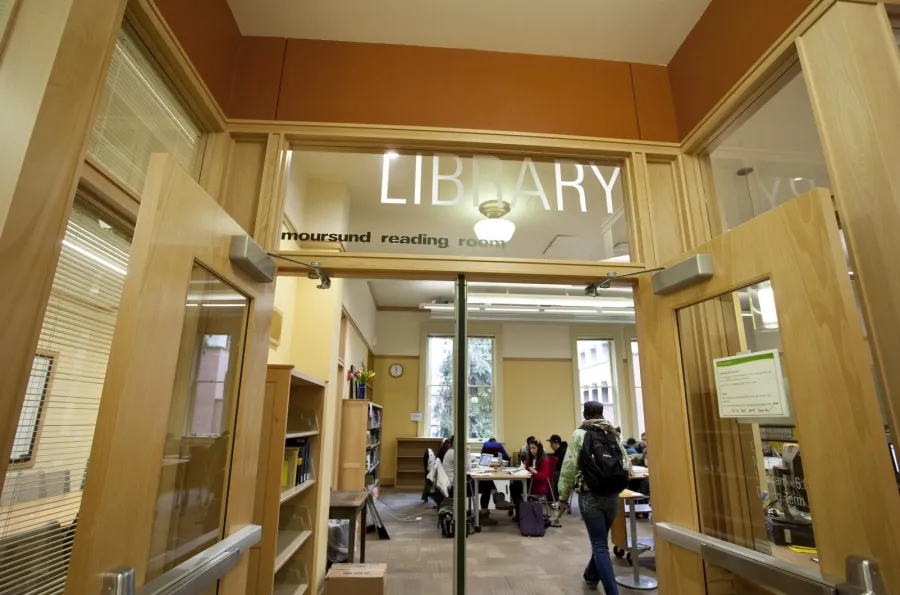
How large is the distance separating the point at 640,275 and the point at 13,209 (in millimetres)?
2067

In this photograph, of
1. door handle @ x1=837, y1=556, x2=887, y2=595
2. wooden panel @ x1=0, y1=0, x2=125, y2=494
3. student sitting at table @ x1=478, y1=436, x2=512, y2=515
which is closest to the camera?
wooden panel @ x1=0, y1=0, x2=125, y2=494

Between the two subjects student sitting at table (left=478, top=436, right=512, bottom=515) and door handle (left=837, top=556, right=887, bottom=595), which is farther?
student sitting at table (left=478, top=436, right=512, bottom=515)

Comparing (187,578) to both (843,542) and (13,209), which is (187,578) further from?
(843,542)

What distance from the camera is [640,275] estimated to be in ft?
6.65

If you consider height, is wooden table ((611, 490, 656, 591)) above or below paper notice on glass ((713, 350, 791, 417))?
below

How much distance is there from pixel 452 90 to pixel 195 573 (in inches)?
86.2

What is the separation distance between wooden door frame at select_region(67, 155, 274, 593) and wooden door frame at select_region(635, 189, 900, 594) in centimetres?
174

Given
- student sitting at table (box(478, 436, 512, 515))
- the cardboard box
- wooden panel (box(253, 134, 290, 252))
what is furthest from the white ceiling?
student sitting at table (box(478, 436, 512, 515))

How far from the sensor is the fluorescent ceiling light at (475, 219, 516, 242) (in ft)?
7.03

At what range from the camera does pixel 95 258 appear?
136cm

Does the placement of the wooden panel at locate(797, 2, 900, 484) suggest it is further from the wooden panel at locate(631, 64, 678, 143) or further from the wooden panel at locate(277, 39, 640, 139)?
the wooden panel at locate(277, 39, 640, 139)

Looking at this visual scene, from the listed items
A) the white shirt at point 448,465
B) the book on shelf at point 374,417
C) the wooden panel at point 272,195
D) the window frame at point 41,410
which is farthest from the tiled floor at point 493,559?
the window frame at point 41,410

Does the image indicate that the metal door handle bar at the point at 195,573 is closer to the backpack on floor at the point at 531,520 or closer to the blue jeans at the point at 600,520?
the blue jeans at the point at 600,520

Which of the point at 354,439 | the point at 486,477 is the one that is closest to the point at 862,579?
the point at 486,477
